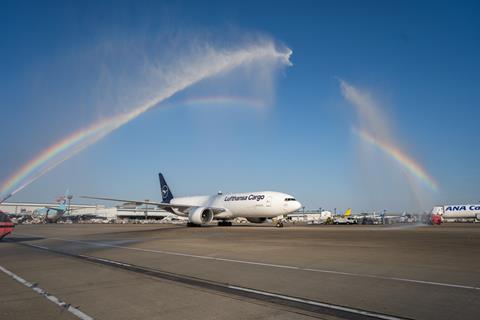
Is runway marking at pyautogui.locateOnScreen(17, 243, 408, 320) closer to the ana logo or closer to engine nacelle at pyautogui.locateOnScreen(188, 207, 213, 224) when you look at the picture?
engine nacelle at pyautogui.locateOnScreen(188, 207, 213, 224)

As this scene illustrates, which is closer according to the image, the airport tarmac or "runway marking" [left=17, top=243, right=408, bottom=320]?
"runway marking" [left=17, top=243, right=408, bottom=320]

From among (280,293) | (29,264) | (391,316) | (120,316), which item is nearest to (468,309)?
(391,316)

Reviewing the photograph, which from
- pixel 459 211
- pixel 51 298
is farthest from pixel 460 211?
pixel 51 298

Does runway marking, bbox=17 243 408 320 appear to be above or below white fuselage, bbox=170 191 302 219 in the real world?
below

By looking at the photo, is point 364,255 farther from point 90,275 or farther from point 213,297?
point 90,275

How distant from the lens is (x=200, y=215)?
4616 cm

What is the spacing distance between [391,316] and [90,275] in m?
8.20

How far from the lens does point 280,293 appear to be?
747 cm

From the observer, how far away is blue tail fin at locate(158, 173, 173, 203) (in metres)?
68.1

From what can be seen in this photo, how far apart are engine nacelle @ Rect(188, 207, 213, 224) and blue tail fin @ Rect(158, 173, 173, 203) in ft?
71.6

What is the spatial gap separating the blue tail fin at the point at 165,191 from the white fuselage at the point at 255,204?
16.9 meters

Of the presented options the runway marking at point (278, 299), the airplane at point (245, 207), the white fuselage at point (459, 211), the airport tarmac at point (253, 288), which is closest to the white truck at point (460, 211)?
the white fuselage at point (459, 211)

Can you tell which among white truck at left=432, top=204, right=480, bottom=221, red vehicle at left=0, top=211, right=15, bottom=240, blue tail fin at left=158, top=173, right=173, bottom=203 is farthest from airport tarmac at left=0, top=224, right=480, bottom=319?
white truck at left=432, top=204, right=480, bottom=221

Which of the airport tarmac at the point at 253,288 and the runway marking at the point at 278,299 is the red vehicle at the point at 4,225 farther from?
the runway marking at the point at 278,299
